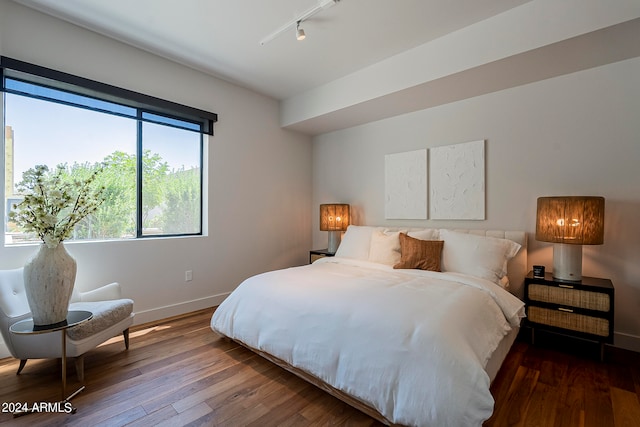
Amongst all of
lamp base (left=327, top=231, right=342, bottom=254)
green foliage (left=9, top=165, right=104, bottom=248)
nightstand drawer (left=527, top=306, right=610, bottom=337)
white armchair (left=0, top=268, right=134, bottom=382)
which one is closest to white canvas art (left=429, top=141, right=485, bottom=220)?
nightstand drawer (left=527, top=306, right=610, bottom=337)

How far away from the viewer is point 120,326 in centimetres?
231

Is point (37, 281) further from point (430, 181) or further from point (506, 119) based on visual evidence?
point (506, 119)

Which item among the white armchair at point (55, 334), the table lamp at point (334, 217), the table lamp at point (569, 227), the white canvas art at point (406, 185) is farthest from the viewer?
the table lamp at point (334, 217)

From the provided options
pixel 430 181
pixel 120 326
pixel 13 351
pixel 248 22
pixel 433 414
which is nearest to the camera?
pixel 433 414

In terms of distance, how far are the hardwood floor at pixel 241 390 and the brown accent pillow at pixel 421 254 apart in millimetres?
969

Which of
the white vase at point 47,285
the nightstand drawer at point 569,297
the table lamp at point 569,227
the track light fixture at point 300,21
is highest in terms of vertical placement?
the track light fixture at point 300,21

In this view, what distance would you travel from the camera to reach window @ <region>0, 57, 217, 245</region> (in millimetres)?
2428

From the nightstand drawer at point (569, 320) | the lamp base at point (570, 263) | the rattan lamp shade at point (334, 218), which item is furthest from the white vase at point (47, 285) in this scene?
the lamp base at point (570, 263)

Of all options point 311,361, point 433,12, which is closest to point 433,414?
point 311,361

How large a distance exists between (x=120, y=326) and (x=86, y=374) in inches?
14.1

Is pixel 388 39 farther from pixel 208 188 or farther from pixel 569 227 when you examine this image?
pixel 208 188

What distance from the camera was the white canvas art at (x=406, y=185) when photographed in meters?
3.62

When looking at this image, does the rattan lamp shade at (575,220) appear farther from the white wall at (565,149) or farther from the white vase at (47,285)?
the white vase at (47,285)

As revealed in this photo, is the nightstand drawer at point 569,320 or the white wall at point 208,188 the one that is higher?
the white wall at point 208,188
